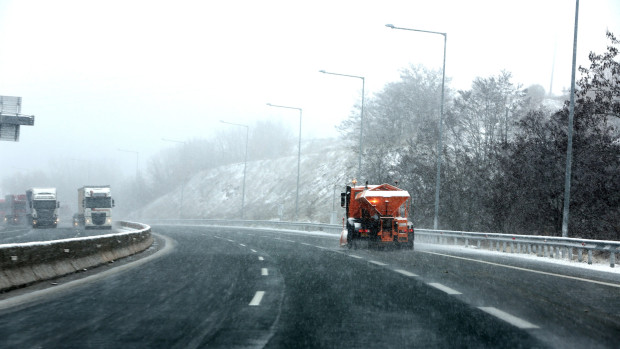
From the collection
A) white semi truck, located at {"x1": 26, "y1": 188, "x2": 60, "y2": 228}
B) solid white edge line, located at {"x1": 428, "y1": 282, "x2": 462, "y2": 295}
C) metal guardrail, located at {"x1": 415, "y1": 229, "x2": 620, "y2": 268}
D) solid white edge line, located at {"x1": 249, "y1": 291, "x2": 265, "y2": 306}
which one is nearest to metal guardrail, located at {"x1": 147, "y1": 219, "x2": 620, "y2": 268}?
metal guardrail, located at {"x1": 415, "y1": 229, "x2": 620, "y2": 268}

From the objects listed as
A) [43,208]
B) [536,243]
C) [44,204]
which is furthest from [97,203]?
[536,243]

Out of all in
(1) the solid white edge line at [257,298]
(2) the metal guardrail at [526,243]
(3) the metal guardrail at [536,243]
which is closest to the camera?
(1) the solid white edge line at [257,298]

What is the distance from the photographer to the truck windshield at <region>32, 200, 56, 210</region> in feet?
186

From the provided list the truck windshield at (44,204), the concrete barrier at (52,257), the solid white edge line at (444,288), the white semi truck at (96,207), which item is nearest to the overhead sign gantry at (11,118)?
the white semi truck at (96,207)

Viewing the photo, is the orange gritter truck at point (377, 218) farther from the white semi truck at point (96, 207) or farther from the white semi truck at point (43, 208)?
the white semi truck at point (43, 208)

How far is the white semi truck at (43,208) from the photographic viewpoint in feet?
186

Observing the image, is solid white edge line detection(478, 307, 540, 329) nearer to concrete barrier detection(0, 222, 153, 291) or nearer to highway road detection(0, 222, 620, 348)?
highway road detection(0, 222, 620, 348)

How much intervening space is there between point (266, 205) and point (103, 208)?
127 feet

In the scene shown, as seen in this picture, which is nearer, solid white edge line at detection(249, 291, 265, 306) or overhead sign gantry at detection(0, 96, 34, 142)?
solid white edge line at detection(249, 291, 265, 306)

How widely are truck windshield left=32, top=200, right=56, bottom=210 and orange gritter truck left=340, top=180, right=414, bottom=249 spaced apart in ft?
124

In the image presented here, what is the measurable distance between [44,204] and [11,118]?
20928mm

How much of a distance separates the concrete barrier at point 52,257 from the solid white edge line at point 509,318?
7.51 meters

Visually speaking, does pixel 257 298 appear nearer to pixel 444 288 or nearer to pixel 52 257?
pixel 444 288

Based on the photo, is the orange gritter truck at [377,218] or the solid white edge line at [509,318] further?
the orange gritter truck at [377,218]
